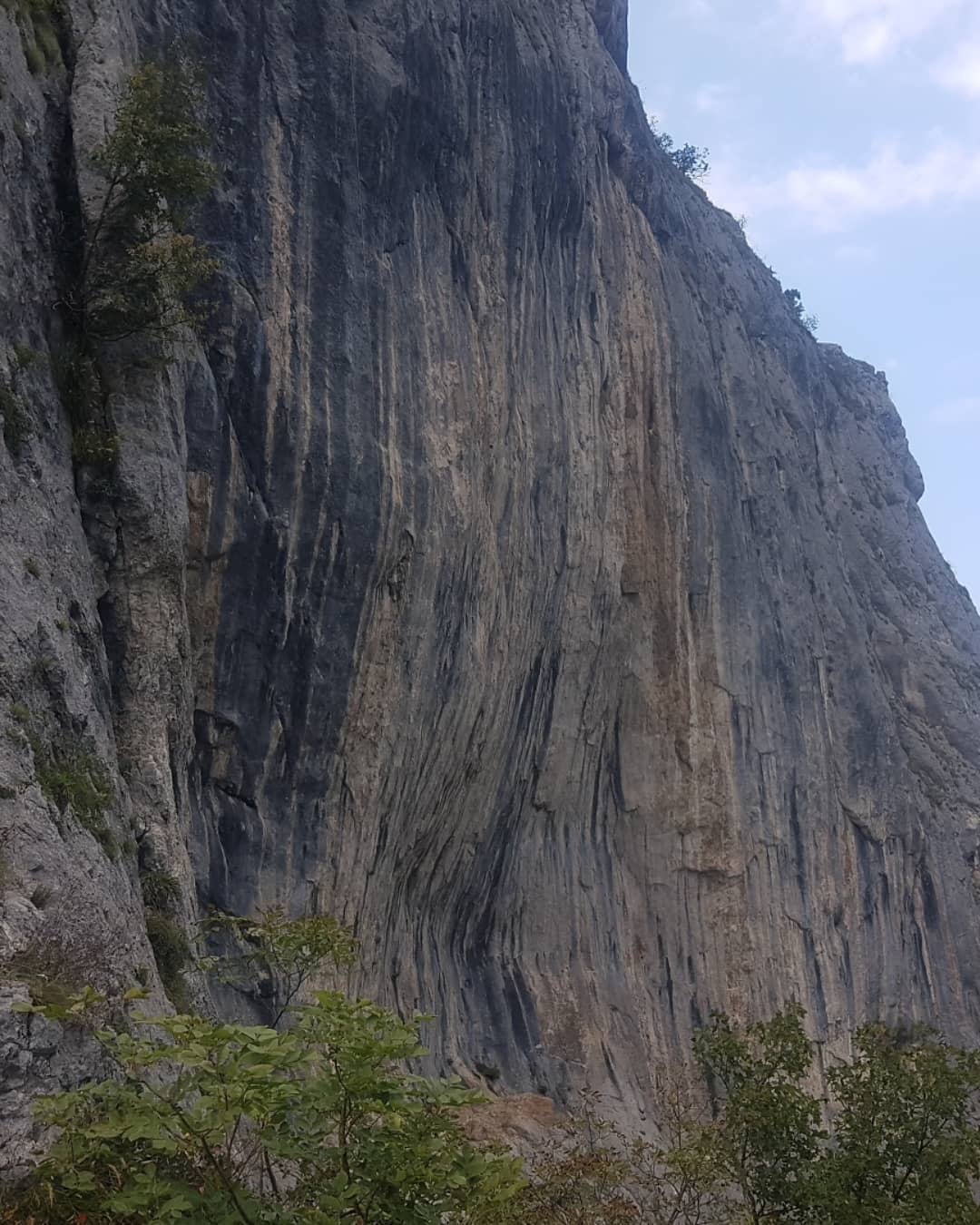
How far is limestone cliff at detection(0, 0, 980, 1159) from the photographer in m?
13.3

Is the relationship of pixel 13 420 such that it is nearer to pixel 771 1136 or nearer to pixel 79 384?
pixel 79 384

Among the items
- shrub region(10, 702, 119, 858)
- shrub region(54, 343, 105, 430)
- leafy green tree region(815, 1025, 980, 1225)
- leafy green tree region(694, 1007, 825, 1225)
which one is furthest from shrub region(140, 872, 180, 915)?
leafy green tree region(815, 1025, 980, 1225)

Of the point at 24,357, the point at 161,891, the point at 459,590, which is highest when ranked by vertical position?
the point at 24,357

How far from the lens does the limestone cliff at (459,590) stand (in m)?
13.3

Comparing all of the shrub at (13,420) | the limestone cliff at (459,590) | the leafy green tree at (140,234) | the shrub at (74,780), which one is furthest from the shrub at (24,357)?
the shrub at (74,780)

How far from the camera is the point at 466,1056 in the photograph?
20.9 metres

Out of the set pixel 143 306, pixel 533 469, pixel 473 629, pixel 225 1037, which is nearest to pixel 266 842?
pixel 473 629

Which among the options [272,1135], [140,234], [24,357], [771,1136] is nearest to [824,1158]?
[771,1136]

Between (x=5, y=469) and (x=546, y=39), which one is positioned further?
(x=546, y=39)

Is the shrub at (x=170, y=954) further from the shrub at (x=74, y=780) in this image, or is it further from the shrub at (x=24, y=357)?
the shrub at (x=24, y=357)

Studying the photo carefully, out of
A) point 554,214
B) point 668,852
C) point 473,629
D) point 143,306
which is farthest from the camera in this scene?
point 668,852

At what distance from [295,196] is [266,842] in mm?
9437

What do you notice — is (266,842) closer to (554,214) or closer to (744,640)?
(554,214)

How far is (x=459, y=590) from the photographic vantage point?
798 inches
